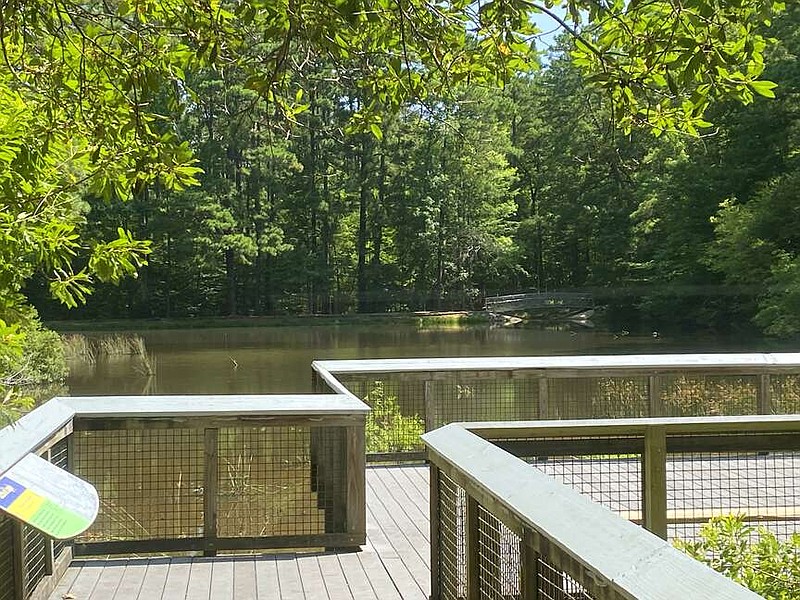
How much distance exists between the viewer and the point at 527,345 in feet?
105

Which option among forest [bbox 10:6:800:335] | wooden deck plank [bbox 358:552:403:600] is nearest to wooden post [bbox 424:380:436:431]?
wooden deck plank [bbox 358:552:403:600]

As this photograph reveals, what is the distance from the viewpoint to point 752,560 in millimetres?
3514

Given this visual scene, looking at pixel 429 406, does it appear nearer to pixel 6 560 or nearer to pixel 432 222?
pixel 6 560

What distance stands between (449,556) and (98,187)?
1.99 m

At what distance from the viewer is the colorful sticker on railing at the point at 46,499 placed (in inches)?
139

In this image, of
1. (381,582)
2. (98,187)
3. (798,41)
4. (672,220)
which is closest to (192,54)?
(98,187)

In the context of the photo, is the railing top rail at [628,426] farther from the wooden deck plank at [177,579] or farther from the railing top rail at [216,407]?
the wooden deck plank at [177,579]

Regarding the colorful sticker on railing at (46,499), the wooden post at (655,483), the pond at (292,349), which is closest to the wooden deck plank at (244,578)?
the colorful sticker on railing at (46,499)

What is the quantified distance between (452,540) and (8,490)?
5.32 feet

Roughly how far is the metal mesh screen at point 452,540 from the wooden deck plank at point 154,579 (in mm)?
1381

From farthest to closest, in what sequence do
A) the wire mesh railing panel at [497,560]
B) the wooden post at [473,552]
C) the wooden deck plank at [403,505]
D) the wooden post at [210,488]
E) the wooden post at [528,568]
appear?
the wooden deck plank at [403,505] < the wooden post at [210,488] < the wooden post at [473,552] < the wire mesh railing panel at [497,560] < the wooden post at [528,568]

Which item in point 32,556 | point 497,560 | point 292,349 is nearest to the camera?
point 497,560

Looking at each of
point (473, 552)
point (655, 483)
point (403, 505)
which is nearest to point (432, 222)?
point (403, 505)

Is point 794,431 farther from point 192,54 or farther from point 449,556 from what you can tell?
point 192,54
